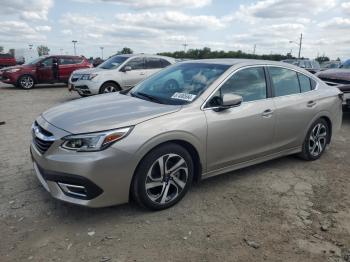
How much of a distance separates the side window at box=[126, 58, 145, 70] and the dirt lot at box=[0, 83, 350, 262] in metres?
7.30

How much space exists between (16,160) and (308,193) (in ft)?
13.4

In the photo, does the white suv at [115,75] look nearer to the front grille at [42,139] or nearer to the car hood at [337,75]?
the car hood at [337,75]

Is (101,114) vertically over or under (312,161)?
over

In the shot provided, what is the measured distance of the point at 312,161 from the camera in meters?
5.55

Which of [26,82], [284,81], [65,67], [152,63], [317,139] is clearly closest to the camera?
[284,81]

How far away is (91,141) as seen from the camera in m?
3.28

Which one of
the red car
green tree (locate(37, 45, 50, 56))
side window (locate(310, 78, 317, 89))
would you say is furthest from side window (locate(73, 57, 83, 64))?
green tree (locate(37, 45, 50, 56))

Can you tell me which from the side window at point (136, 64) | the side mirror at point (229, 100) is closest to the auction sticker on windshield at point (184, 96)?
the side mirror at point (229, 100)

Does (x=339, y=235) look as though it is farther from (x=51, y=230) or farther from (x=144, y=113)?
(x=51, y=230)

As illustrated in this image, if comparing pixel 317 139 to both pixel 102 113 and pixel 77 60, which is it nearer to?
pixel 102 113

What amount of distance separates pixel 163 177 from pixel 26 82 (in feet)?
47.6

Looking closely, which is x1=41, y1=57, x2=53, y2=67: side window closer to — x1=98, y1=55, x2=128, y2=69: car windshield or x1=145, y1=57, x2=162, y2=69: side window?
x1=98, y1=55, x2=128, y2=69: car windshield

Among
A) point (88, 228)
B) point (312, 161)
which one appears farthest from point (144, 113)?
point (312, 161)

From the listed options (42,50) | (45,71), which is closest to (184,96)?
(45,71)
